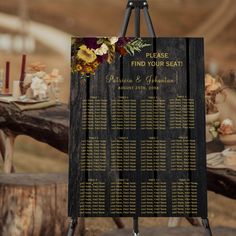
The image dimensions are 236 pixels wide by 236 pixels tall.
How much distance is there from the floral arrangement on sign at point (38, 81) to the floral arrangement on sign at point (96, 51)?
1078 millimetres

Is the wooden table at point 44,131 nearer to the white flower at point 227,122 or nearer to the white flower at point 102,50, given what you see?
the white flower at point 227,122

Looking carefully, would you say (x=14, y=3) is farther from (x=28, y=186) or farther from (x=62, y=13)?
(x=28, y=186)

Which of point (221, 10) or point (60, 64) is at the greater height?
point (221, 10)

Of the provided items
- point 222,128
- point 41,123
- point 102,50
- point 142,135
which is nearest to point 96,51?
point 102,50

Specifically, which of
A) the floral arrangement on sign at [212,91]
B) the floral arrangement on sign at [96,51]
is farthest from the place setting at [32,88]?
the floral arrangement on sign at [96,51]

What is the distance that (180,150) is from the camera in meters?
1.74

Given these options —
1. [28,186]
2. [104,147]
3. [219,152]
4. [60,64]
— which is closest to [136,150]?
[104,147]

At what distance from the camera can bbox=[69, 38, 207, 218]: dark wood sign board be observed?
1.71 m

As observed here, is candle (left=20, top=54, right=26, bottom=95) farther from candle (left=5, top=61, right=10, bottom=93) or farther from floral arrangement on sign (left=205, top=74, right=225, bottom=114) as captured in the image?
floral arrangement on sign (left=205, top=74, right=225, bottom=114)

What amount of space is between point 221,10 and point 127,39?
1.42 metres

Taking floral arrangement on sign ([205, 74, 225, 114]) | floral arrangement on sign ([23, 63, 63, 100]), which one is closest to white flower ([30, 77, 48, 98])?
floral arrangement on sign ([23, 63, 63, 100])

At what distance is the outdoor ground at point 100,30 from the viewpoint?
2.91 meters

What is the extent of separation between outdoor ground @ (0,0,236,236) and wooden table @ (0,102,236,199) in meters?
0.07

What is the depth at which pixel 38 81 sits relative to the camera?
2.78m
